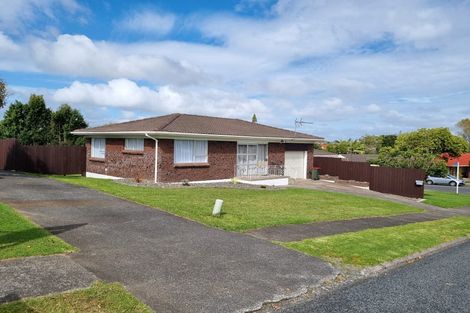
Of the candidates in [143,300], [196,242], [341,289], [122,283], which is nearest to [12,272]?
[122,283]

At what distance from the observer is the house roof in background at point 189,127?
22109 millimetres

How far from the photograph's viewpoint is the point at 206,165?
2333 cm

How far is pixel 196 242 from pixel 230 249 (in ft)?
2.71

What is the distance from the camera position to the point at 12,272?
6324 mm

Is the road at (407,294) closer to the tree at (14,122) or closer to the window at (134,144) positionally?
the window at (134,144)

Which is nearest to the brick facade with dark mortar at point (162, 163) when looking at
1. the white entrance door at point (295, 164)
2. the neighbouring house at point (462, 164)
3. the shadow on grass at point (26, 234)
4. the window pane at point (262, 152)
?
the window pane at point (262, 152)

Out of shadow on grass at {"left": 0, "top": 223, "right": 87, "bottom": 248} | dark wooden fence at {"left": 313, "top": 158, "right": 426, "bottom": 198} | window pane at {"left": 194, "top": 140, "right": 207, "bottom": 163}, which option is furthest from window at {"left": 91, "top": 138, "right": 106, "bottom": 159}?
dark wooden fence at {"left": 313, "top": 158, "right": 426, "bottom": 198}

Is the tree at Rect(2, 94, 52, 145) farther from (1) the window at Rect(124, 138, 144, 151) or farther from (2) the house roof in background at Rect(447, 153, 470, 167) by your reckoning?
(2) the house roof in background at Rect(447, 153, 470, 167)

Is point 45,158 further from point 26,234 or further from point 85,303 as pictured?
point 85,303

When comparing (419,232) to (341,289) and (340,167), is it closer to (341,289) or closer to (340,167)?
(341,289)

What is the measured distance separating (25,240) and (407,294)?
701cm

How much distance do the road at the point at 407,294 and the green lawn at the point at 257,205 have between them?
4160mm

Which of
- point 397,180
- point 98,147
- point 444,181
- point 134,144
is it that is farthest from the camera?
point 444,181

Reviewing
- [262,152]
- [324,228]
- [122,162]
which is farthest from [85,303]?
[262,152]
